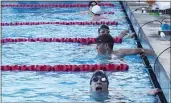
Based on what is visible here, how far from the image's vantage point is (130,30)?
40.9ft

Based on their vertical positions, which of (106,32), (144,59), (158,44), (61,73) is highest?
(106,32)

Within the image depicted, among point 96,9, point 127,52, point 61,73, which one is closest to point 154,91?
point 61,73

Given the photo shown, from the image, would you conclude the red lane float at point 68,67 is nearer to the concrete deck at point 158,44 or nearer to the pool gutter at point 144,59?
the pool gutter at point 144,59

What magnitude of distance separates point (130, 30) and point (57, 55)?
10.1 feet

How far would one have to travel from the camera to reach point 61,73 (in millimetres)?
8586

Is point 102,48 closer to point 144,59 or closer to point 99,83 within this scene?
point 144,59

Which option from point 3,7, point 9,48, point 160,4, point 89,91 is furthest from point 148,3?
point 89,91

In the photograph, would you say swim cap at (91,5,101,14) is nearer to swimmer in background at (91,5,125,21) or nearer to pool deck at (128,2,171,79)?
swimmer in background at (91,5,125,21)

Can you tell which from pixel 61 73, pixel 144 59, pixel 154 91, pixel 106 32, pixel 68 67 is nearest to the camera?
pixel 154 91

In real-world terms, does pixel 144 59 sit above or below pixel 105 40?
below

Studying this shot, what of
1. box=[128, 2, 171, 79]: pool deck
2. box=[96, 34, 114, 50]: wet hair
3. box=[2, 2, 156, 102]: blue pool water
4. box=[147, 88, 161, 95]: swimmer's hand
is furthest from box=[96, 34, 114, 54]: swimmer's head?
box=[147, 88, 161, 95]: swimmer's hand

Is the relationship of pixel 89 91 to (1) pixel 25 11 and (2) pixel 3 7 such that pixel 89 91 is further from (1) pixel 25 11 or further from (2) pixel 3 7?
(2) pixel 3 7

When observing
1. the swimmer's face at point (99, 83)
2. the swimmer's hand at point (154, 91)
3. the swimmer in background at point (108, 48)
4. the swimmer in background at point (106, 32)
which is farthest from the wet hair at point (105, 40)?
the swimmer's face at point (99, 83)

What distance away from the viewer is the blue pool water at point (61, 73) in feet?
24.0
